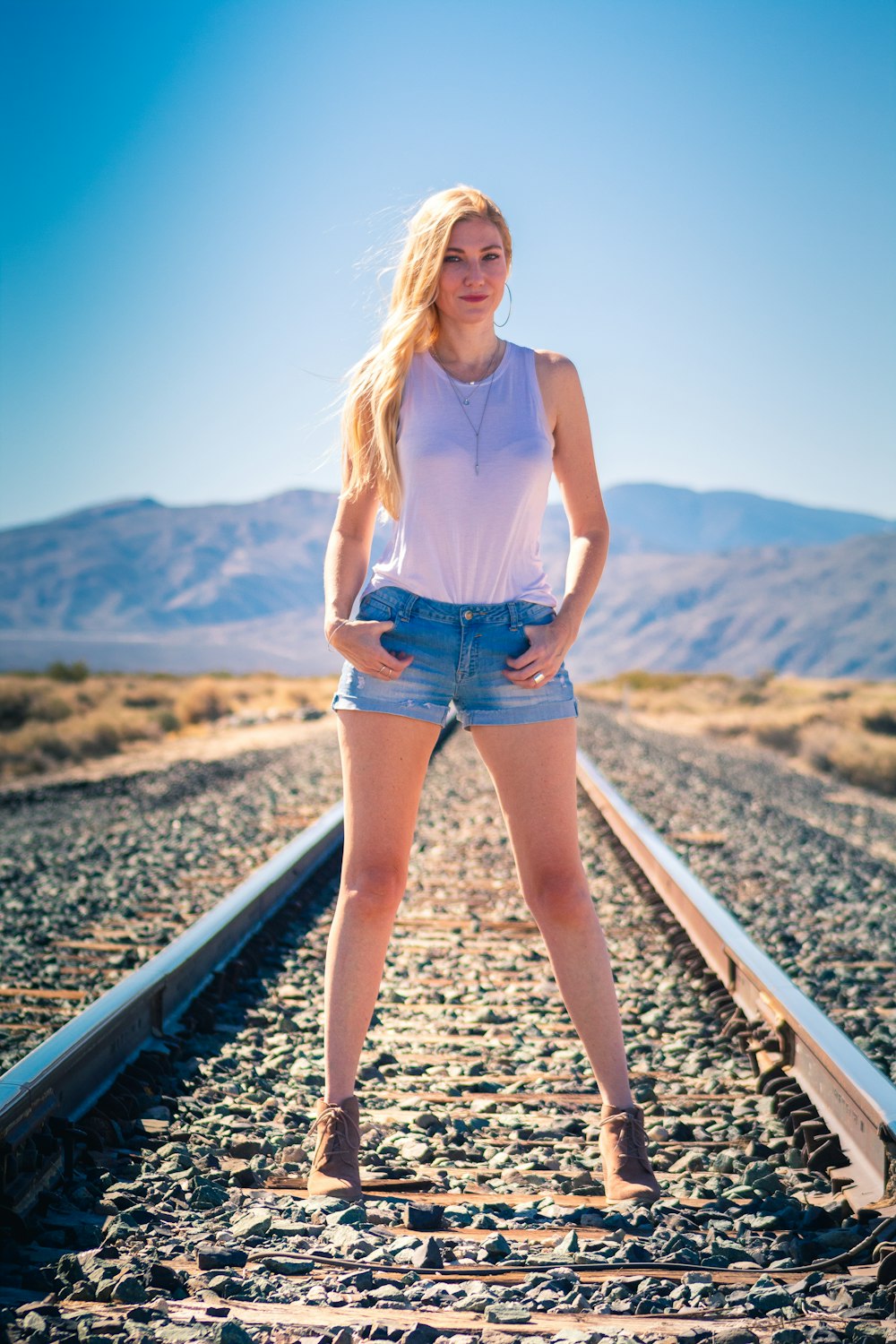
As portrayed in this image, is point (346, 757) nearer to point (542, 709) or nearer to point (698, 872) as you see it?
point (542, 709)

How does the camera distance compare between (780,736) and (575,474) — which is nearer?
(575,474)

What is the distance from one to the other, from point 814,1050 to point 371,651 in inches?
60.3

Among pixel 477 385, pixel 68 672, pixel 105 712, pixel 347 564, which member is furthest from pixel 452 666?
pixel 68 672

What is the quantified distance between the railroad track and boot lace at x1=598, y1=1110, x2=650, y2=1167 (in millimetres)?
110

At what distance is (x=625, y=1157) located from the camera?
2475mm

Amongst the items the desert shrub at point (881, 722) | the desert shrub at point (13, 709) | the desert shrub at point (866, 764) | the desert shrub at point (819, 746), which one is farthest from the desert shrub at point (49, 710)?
the desert shrub at point (881, 722)

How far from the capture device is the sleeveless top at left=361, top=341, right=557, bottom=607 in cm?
243

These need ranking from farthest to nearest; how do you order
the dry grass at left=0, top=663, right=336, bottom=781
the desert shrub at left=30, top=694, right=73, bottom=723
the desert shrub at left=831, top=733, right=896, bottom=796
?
the desert shrub at left=30, top=694, right=73, bottom=723 → the dry grass at left=0, top=663, right=336, bottom=781 → the desert shrub at left=831, top=733, right=896, bottom=796

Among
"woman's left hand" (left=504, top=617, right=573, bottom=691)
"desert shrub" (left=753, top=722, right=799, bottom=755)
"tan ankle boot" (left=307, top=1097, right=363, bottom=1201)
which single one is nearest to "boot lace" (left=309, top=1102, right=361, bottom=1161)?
"tan ankle boot" (left=307, top=1097, right=363, bottom=1201)

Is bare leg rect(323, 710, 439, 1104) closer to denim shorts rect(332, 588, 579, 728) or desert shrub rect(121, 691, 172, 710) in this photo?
→ denim shorts rect(332, 588, 579, 728)

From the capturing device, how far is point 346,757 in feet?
8.24

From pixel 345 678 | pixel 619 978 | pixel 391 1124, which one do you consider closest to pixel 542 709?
pixel 345 678

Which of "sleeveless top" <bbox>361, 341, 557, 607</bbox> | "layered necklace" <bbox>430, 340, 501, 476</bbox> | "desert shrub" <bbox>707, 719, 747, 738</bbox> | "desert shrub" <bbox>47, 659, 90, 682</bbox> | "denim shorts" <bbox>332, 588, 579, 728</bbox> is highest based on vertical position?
"layered necklace" <bbox>430, 340, 501, 476</bbox>

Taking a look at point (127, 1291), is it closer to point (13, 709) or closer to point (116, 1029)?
point (116, 1029)
